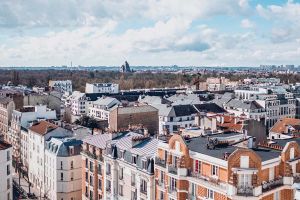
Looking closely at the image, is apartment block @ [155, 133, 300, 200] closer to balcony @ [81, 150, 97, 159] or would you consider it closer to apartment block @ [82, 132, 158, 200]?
apartment block @ [82, 132, 158, 200]

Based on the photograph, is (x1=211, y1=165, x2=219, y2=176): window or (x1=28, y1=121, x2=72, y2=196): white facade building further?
(x1=28, y1=121, x2=72, y2=196): white facade building

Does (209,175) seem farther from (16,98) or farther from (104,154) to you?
(16,98)

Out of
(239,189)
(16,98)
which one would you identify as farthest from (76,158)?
(16,98)

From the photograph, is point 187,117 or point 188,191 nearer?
point 188,191

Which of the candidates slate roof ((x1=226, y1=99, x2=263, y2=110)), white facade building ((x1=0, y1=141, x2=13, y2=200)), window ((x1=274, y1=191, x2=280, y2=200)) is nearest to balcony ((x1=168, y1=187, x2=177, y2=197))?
window ((x1=274, y1=191, x2=280, y2=200))

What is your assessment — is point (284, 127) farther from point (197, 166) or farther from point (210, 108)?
point (197, 166)
